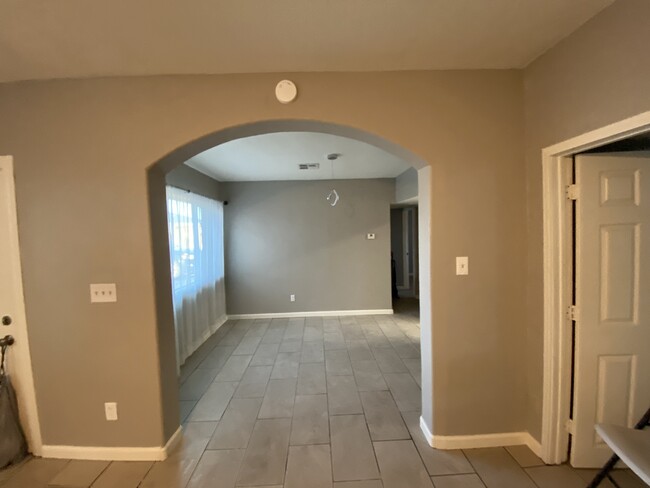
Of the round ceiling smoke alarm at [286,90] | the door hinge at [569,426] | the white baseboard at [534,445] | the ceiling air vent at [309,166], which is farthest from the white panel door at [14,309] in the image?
the door hinge at [569,426]

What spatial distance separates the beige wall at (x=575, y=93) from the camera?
129 cm

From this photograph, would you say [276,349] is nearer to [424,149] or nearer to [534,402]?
[534,402]

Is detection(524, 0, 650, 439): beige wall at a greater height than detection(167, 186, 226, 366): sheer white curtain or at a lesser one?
greater

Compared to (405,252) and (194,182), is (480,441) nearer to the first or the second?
(194,182)

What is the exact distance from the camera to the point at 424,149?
1.99 meters

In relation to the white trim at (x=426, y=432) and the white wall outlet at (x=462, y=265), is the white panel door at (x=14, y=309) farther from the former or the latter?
the white wall outlet at (x=462, y=265)

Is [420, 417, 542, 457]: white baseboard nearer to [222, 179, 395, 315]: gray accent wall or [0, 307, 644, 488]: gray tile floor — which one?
[0, 307, 644, 488]: gray tile floor

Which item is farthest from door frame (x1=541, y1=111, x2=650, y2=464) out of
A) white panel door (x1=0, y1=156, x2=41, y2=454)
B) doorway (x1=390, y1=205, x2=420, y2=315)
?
doorway (x1=390, y1=205, x2=420, y2=315)

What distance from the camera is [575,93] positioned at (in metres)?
1.60

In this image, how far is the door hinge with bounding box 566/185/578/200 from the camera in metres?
1.77

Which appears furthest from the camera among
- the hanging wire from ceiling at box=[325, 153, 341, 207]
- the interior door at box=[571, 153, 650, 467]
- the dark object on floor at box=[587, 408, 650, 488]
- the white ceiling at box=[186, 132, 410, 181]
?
the hanging wire from ceiling at box=[325, 153, 341, 207]

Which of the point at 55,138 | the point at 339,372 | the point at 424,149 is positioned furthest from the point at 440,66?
the point at 339,372

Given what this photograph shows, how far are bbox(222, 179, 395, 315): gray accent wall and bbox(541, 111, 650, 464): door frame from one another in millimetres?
3745

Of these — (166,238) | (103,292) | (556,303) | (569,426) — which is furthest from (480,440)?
(103,292)
